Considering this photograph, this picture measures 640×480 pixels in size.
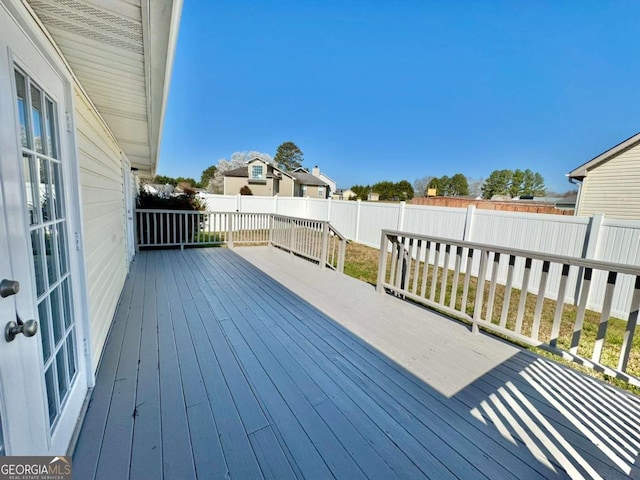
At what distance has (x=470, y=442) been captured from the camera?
1554 mm

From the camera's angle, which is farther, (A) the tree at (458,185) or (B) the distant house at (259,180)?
(A) the tree at (458,185)

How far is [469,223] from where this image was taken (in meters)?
6.22

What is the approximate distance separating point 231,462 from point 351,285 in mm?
3354

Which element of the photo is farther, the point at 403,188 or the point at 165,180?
the point at 403,188

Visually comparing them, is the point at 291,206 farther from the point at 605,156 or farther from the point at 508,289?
the point at 508,289

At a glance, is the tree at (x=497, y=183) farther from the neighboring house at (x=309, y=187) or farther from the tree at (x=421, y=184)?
the neighboring house at (x=309, y=187)

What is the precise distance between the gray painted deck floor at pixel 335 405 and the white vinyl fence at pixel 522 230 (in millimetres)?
3073

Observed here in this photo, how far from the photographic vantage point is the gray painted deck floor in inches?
55.1

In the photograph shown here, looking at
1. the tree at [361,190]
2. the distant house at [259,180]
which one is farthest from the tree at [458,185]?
the distant house at [259,180]

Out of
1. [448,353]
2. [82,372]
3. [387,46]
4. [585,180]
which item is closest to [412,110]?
[387,46]

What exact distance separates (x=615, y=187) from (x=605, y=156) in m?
0.97

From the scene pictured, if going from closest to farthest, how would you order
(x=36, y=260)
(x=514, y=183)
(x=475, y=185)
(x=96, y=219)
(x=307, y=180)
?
1. (x=36, y=260)
2. (x=96, y=219)
3. (x=307, y=180)
4. (x=475, y=185)
5. (x=514, y=183)

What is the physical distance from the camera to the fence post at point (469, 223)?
6.15 meters

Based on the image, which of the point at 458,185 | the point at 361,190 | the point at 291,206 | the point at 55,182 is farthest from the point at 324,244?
the point at 458,185
